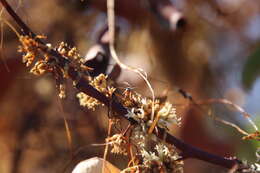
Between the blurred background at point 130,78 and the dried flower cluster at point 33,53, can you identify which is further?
the blurred background at point 130,78

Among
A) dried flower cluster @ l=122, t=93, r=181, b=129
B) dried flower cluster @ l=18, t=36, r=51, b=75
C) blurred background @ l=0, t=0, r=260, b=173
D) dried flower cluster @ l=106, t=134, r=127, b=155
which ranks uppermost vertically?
blurred background @ l=0, t=0, r=260, b=173

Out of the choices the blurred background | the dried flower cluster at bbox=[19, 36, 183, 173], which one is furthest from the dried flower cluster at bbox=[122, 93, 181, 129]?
the blurred background

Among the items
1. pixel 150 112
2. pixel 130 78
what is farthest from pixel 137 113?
pixel 130 78

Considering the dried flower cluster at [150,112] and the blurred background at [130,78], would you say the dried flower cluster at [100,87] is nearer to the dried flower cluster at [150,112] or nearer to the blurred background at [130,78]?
the dried flower cluster at [150,112]

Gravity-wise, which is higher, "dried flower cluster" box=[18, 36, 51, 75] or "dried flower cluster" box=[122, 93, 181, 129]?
"dried flower cluster" box=[18, 36, 51, 75]

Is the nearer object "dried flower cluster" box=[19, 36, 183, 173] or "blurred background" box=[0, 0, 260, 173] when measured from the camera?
"dried flower cluster" box=[19, 36, 183, 173]

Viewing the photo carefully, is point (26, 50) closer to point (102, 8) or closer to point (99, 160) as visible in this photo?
point (99, 160)

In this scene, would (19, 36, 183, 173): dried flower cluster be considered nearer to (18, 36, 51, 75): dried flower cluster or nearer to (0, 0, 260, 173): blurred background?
(18, 36, 51, 75): dried flower cluster

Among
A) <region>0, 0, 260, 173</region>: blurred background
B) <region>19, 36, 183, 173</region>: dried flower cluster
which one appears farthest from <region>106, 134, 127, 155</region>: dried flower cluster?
<region>0, 0, 260, 173</region>: blurred background

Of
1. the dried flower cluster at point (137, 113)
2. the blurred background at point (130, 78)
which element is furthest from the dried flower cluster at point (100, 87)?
the blurred background at point (130, 78)

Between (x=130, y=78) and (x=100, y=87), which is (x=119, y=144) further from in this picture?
(x=130, y=78)
